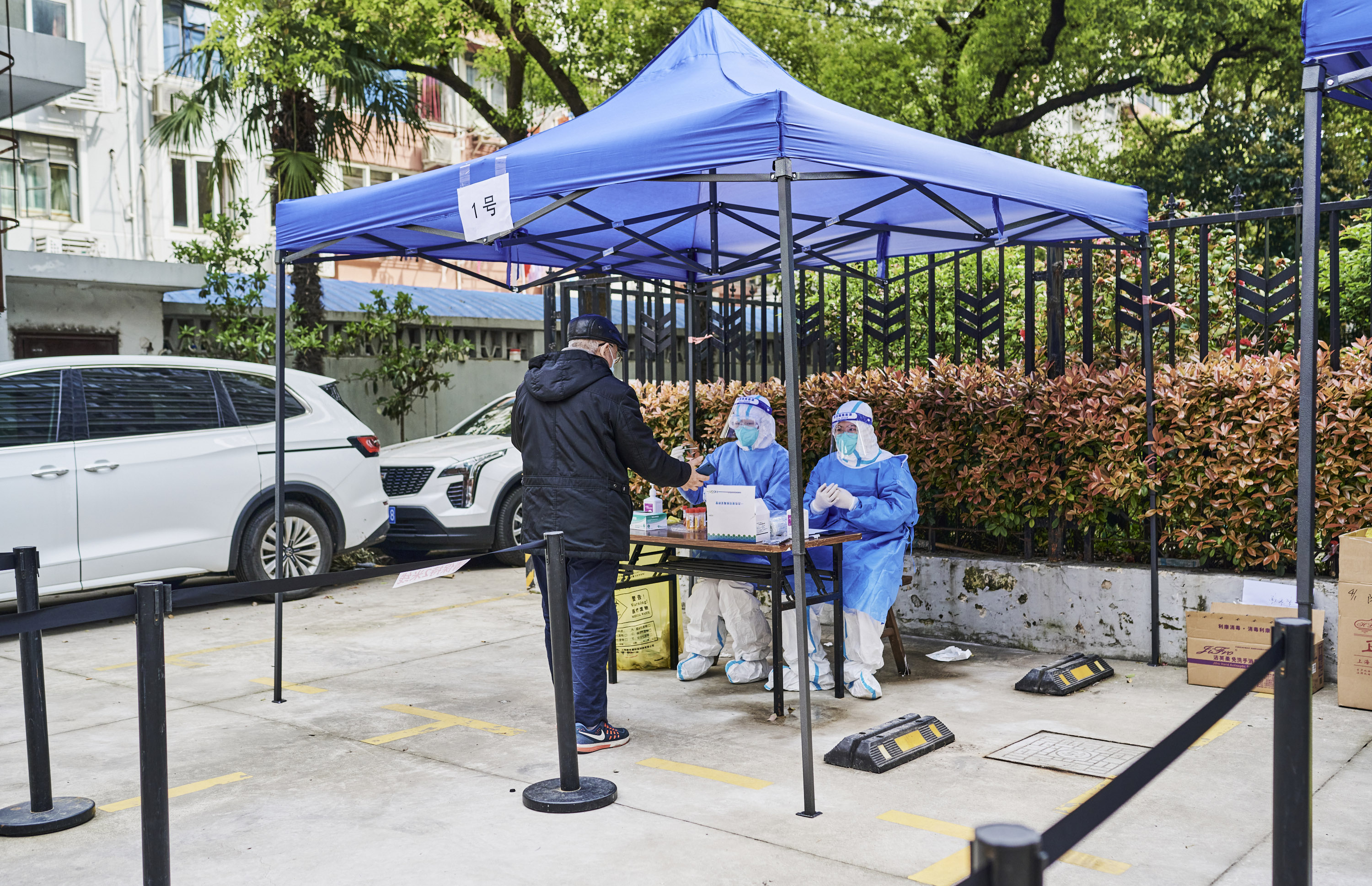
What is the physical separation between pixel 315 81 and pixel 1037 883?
13377 millimetres

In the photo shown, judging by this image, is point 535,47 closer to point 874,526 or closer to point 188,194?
point 874,526

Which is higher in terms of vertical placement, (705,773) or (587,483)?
(587,483)

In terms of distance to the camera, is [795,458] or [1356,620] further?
[1356,620]

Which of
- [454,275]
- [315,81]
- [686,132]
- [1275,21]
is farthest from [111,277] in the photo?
[454,275]

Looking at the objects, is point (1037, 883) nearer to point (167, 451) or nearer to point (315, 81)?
point (167, 451)

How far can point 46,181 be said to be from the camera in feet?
62.0

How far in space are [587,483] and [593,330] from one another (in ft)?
2.19

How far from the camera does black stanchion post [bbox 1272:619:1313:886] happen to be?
2.36 meters

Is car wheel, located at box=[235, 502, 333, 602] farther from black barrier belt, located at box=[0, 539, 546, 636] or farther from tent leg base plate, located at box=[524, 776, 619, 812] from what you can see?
black barrier belt, located at box=[0, 539, 546, 636]

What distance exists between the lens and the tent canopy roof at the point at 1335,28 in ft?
10.7

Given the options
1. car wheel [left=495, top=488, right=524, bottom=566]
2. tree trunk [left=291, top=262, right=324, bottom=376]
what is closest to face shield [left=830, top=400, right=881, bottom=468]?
car wheel [left=495, top=488, right=524, bottom=566]

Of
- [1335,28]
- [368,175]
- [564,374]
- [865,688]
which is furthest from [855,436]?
[368,175]

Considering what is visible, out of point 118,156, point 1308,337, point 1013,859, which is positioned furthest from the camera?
point 118,156

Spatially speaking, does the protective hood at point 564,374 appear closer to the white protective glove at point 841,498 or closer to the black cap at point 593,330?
the black cap at point 593,330
